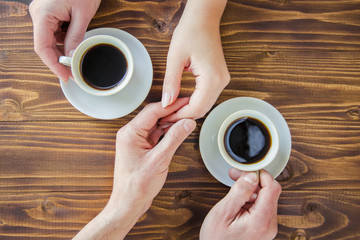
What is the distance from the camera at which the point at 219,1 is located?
931mm

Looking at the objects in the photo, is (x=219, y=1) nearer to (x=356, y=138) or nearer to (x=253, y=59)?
(x=253, y=59)

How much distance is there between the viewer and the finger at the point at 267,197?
863 mm

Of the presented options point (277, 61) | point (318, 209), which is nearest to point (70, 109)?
point (277, 61)

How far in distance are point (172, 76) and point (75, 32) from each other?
336 mm

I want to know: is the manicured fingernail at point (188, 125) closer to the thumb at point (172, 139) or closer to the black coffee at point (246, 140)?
the thumb at point (172, 139)

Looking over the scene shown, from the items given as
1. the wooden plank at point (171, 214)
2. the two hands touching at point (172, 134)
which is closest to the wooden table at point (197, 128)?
the wooden plank at point (171, 214)

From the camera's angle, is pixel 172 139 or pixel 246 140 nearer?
pixel 172 139

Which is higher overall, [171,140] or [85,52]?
[85,52]

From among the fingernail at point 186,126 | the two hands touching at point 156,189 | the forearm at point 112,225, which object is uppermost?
the fingernail at point 186,126

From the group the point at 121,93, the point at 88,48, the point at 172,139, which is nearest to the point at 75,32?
the point at 88,48

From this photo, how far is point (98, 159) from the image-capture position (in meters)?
1.00

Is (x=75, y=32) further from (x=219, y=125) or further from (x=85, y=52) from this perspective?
(x=219, y=125)

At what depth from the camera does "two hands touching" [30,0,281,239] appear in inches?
33.9

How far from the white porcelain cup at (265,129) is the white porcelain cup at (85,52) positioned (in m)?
0.33
